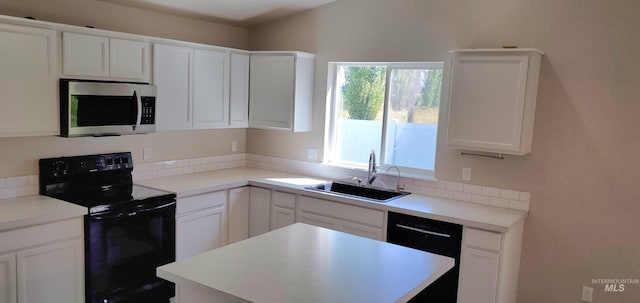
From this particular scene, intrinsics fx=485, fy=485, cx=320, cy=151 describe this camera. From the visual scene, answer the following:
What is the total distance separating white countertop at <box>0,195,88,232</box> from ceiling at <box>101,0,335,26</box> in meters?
1.60

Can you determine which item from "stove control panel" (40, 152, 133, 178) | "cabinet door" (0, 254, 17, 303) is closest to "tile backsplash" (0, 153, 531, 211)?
"stove control panel" (40, 152, 133, 178)

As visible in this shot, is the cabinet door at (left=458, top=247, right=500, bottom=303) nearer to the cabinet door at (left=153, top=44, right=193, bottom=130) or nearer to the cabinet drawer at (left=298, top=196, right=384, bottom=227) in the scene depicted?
the cabinet drawer at (left=298, top=196, right=384, bottom=227)

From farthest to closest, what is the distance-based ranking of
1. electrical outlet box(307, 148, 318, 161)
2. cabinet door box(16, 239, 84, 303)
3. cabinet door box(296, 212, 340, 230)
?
electrical outlet box(307, 148, 318, 161) < cabinet door box(296, 212, 340, 230) < cabinet door box(16, 239, 84, 303)

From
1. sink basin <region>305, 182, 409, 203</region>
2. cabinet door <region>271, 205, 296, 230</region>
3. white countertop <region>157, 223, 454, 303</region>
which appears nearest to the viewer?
white countertop <region>157, 223, 454, 303</region>

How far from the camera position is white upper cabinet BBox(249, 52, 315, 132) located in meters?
4.40

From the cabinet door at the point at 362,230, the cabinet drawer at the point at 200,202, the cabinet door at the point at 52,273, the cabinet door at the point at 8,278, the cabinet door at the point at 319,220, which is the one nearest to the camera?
the cabinet door at the point at 8,278

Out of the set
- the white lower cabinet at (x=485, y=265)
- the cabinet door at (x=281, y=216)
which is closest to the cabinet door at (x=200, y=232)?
the cabinet door at (x=281, y=216)

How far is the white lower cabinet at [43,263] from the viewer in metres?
2.72

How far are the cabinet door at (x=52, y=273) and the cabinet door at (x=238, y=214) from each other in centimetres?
138

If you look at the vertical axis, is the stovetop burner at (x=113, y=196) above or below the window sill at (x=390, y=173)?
below

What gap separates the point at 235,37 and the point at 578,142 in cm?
321

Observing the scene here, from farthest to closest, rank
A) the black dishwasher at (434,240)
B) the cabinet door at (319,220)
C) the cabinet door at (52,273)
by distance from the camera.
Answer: the cabinet door at (319,220)
the black dishwasher at (434,240)
the cabinet door at (52,273)

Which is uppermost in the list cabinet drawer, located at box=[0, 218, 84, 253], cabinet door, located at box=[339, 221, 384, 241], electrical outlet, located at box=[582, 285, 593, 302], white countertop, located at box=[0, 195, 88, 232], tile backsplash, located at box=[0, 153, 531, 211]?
tile backsplash, located at box=[0, 153, 531, 211]

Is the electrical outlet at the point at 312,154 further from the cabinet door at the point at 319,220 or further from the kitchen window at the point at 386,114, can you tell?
the cabinet door at the point at 319,220
